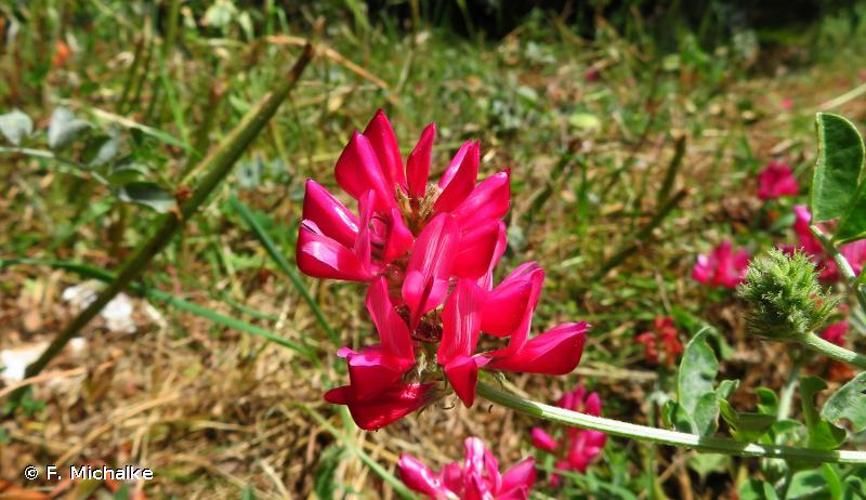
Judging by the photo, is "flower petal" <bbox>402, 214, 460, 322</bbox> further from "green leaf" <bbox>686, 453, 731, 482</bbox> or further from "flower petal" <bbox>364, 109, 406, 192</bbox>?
"green leaf" <bbox>686, 453, 731, 482</bbox>

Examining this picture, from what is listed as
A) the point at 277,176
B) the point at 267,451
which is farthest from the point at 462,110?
the point at 267,451

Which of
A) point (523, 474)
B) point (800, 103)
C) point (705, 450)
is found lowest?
point (800, 103)

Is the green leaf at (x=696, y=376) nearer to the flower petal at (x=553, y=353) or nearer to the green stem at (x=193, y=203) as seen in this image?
the flower petal at (x=553, y=353)


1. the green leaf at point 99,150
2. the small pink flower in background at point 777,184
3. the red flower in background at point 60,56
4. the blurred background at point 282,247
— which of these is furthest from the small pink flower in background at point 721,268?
the red flower in background at point 60,56

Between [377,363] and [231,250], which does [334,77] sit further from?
[377,363]

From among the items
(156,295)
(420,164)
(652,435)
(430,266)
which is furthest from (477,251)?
(156,295)

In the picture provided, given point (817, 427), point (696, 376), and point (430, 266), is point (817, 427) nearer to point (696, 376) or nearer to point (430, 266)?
point (696, 376)

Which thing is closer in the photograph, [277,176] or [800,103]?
[277,176]

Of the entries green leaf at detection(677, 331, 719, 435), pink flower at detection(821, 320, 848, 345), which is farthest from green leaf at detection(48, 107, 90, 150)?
pink flower at detection(821, 320, 848, 345)
